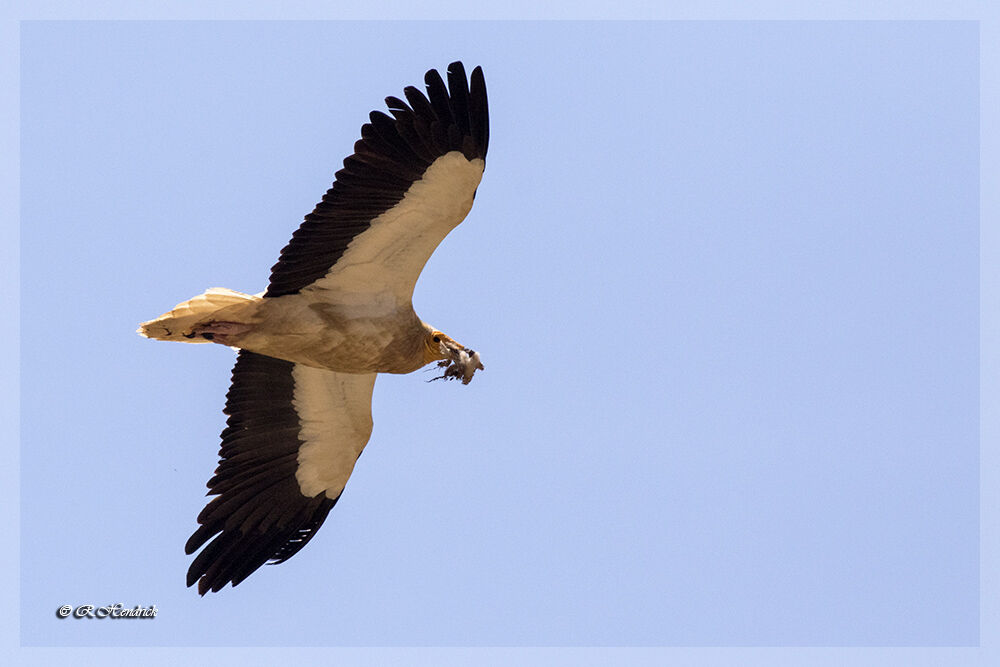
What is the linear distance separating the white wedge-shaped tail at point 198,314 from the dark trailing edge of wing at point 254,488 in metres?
1.31

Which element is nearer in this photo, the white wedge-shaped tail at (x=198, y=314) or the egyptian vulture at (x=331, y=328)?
the egyptian vulture at (x=331, y=328)

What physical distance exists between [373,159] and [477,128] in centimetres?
71

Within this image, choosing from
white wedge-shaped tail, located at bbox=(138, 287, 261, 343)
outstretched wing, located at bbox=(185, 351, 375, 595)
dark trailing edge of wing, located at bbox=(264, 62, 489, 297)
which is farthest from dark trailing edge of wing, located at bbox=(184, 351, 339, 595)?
dark trailing edge of wing, located at bbox=(264, 62, 489, 297)

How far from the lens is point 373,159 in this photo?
348 inches

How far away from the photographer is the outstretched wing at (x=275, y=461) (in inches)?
414

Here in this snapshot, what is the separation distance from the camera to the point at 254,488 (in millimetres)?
10648

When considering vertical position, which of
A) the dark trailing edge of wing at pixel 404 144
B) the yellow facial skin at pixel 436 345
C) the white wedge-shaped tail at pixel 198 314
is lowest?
the white wedge-shaped tail at pixel 198 314

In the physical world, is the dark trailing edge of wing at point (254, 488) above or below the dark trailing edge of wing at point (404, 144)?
below

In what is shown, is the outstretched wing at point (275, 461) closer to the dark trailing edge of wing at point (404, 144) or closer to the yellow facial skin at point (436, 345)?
the yellow facial skin at point (436, 345)

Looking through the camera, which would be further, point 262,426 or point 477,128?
point 262,426

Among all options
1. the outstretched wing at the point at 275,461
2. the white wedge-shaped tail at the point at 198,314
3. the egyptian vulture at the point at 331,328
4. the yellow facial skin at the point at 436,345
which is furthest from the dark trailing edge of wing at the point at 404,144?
the outstretched wing at the point at 275,461

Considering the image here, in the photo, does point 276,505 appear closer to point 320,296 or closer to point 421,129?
point 320,296

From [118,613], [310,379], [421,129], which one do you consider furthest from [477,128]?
[118,613]

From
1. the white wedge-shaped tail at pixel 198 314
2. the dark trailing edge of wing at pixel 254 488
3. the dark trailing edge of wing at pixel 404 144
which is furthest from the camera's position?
the dark trailing edge of wing at pixel 254 488
